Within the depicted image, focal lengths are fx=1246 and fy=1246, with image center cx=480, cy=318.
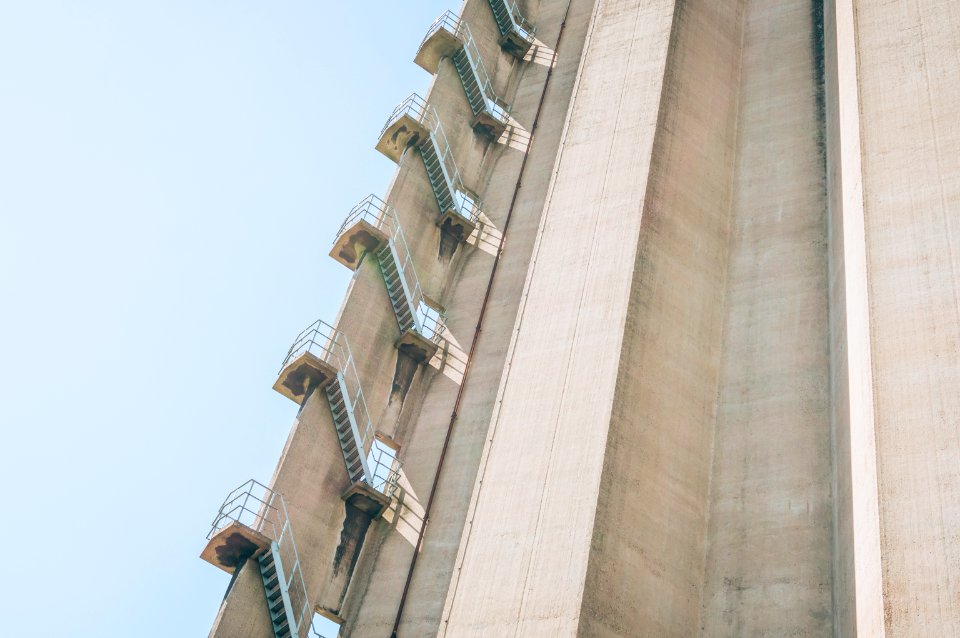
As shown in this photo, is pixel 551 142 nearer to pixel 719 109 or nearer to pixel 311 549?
pixel 719 109

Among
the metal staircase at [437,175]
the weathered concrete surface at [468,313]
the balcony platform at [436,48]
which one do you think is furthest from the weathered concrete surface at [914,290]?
the balcony platform at [436,48]

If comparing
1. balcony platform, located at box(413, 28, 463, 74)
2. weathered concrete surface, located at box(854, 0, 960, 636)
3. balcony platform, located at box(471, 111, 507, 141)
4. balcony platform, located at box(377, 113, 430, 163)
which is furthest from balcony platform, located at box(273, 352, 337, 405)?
balcony platform, located at box(413, 28, 463, 74)

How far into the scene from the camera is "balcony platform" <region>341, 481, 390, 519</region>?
23.5 m

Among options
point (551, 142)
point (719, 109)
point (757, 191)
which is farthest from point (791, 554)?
point (551, 142)

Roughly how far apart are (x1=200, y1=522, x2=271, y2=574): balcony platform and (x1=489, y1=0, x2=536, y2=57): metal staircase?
1766 cm

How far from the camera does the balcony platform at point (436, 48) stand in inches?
1320

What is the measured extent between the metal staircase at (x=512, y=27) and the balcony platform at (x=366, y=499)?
615 inches

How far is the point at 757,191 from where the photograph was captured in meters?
26.0

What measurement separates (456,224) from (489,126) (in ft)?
13.6

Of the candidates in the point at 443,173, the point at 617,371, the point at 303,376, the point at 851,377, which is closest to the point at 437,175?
the point at 443,173

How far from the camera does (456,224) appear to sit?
29031 millimetres

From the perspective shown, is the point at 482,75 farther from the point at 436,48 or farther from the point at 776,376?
the point at 776,376

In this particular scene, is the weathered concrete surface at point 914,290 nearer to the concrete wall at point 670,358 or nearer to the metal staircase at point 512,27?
the concrete wall at point 670,358

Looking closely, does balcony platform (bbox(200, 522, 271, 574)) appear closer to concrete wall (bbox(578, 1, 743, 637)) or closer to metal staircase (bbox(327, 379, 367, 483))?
metal staircase (bbox(327, 379, 367, 483))
